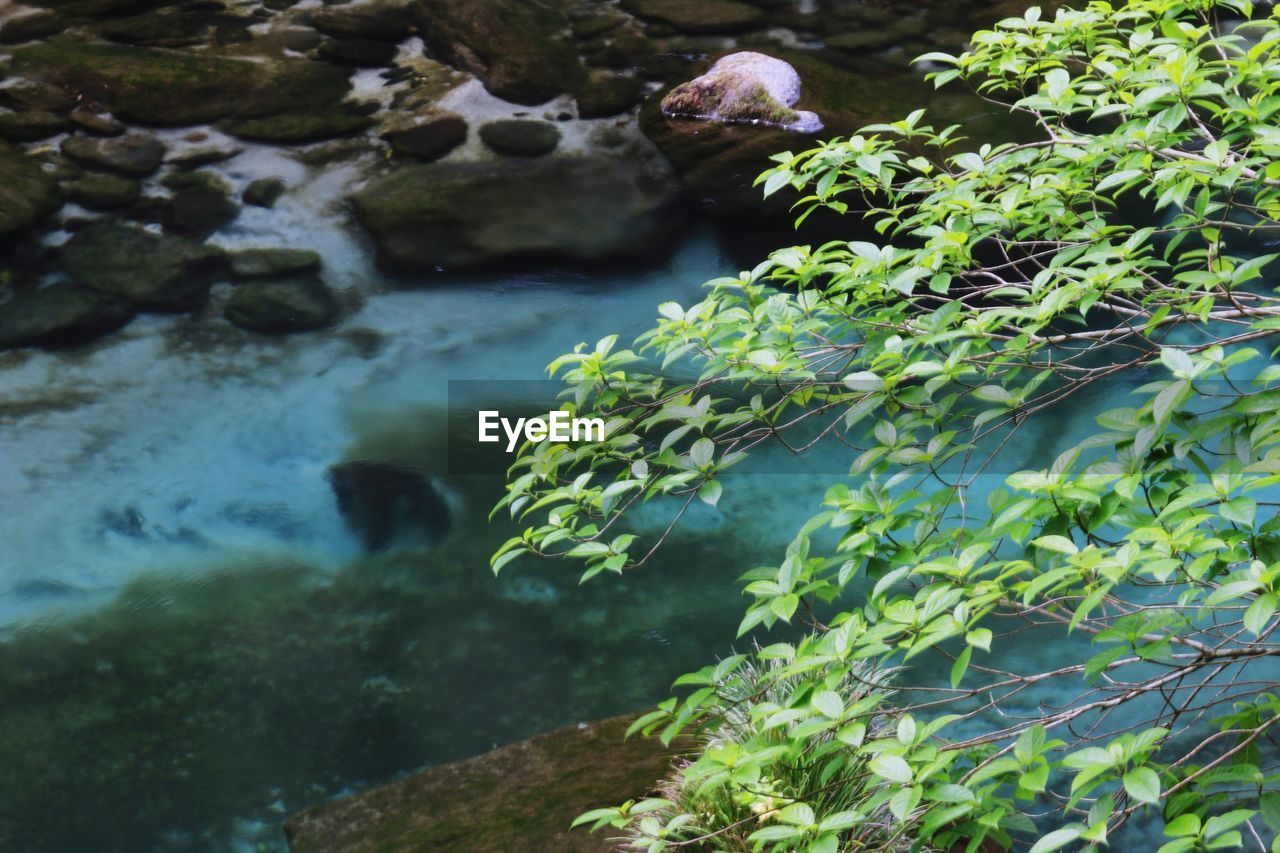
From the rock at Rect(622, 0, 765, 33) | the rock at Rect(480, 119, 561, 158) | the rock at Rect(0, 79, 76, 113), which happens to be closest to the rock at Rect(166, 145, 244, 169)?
the rock at Rect(0, 79, 76, 113)

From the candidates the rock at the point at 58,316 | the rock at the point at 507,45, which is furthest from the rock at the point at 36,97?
the rock at the point at 507,45

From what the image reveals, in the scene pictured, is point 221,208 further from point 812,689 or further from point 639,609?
point 812,689

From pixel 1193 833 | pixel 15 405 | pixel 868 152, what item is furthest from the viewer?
pixel 15 405

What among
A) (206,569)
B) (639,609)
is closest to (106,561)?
(206,569)

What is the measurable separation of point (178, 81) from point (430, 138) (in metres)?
1.75

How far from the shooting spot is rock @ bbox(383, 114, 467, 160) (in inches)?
269

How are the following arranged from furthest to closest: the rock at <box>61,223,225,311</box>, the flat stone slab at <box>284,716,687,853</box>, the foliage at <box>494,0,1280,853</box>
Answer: the rock at <box>61,223,225,311</box> < the flat stone slab at <box>284,716,687,853</box> < the foliage at <box>494,0,1280,853</box>

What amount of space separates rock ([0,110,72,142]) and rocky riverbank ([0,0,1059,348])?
0.01 m

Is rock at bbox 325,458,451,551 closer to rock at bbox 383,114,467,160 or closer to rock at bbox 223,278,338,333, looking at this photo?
rock at bbox 223,278,338,333

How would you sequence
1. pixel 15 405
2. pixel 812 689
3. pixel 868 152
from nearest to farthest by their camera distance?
pixel 812 689 < pixel 868 152 < pixel 15 405

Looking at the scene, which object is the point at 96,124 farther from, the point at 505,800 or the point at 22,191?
the point at 505,800

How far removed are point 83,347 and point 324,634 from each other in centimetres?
239

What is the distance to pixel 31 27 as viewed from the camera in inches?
310

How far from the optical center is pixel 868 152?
8.07 feet
